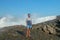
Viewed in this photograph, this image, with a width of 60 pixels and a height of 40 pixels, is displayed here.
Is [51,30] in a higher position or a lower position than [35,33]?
higher

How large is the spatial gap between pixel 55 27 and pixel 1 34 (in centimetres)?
1212

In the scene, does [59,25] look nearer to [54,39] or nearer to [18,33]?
[54,39]

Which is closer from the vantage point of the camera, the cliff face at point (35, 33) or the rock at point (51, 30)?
the cliff face at point (35, 33)

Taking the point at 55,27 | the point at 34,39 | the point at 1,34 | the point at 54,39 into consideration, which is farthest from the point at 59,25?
the point at 1,34

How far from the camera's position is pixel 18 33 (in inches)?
1225

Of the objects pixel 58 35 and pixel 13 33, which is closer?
pixel 13 33

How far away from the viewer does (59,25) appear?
38.9 m

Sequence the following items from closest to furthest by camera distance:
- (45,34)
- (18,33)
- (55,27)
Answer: (18,33), (45,34), (55,27)

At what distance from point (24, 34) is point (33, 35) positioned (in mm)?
1833

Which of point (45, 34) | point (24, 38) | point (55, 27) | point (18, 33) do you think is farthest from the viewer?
point (55, 27)

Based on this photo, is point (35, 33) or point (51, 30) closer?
point (35, 33)

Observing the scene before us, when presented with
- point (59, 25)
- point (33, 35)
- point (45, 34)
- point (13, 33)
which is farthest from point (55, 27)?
point (13, 33)

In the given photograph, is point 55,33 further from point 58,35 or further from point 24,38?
point 24,38

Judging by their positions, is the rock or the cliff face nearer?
the cliff face
